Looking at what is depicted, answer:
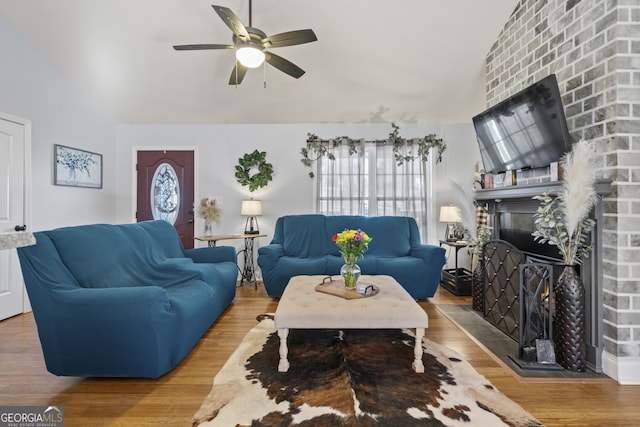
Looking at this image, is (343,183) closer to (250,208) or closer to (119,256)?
(250,208)

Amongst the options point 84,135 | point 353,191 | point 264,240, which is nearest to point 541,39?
point 353,191

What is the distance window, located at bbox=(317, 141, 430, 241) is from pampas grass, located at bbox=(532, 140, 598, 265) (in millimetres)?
2505

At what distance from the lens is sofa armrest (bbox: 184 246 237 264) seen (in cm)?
371

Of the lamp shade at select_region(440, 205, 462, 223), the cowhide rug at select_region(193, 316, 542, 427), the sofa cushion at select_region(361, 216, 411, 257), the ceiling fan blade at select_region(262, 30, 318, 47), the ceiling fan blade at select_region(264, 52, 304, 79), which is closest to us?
the cowhide rug at select_region(193, 316, 542, 427)

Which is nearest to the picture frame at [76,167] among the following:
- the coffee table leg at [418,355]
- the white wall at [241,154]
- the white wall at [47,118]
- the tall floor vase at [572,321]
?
the white wall at [47,118]

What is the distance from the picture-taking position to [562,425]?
165cm

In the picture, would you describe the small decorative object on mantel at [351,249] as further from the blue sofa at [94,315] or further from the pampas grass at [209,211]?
the pampas grass at [209,211]

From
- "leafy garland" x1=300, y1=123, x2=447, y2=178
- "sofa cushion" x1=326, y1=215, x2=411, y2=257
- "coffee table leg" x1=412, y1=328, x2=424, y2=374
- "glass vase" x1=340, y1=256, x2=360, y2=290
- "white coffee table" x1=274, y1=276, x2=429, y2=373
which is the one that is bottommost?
"coffee table leg" x1=412, y1=328, x2=424, y2=374

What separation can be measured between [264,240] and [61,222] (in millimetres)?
2609

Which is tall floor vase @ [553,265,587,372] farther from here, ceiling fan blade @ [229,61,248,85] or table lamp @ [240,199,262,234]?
table lamp @ [240,199,262,234]

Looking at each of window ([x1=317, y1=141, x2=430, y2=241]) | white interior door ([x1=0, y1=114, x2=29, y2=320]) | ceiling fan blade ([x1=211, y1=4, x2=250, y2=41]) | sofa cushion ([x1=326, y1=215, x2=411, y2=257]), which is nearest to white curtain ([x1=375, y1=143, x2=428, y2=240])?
window ([x1=317, y1=141, x2=430, y2=241])

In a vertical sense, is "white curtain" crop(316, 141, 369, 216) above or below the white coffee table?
above

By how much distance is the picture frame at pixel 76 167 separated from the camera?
3.85 meters

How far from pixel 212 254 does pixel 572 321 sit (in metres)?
3.41
